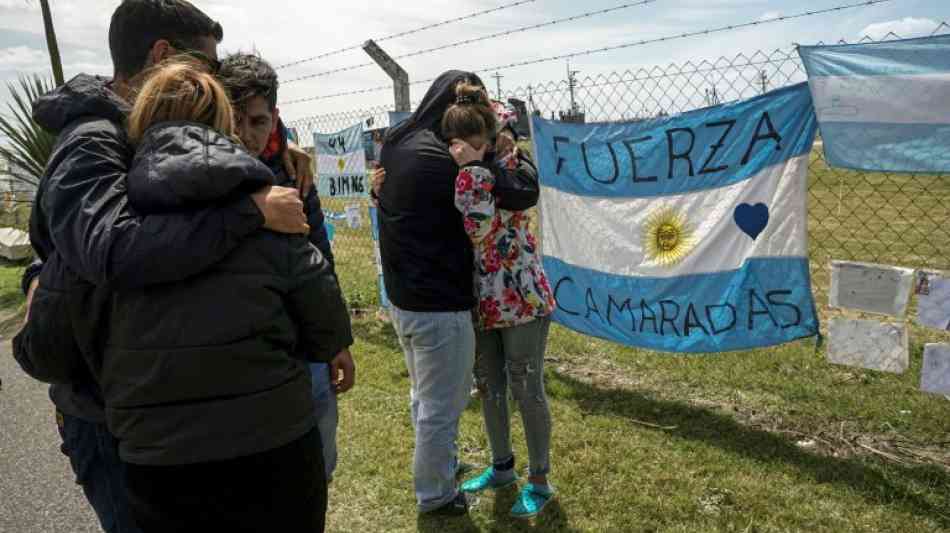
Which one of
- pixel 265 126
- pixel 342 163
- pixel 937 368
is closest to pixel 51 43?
pixel 342 163

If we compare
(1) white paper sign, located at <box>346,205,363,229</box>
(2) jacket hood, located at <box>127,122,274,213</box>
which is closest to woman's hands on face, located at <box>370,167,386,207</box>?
(2) jacket hood, located at <box>127,122,274,213</box>

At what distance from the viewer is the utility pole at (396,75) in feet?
17.2

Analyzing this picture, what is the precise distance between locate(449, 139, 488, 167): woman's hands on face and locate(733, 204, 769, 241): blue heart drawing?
1.59 metres

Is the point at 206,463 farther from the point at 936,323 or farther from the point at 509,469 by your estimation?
the point at 936,323

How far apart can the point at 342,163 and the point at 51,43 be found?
5.90 meters

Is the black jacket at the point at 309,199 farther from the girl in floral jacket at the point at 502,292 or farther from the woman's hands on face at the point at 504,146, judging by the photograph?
the woman's hands on face at the point at 504,146

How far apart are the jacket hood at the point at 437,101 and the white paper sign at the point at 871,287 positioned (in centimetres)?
195

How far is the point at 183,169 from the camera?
1277mm

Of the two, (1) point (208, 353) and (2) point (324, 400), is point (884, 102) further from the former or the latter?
(1) point (208, 353)

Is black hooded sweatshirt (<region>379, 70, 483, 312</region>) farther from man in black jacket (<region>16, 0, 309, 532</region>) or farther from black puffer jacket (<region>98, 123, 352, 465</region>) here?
black puffer jacket (<region>98, 123, 352, 465</region>)

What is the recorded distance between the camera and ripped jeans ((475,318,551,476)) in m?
2.75

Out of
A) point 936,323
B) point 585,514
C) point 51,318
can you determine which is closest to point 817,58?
point 936,323

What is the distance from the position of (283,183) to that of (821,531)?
2.45 metres

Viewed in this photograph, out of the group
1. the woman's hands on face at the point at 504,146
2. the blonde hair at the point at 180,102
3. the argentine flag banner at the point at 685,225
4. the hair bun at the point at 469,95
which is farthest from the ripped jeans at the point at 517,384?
the blonde hair at the point at 180,102
